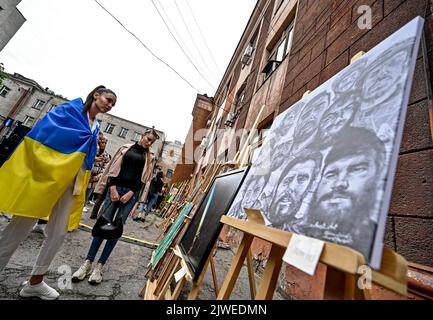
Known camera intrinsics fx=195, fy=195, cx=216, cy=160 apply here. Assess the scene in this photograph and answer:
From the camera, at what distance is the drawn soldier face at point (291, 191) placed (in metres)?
0.97

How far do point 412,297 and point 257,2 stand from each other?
447 inches

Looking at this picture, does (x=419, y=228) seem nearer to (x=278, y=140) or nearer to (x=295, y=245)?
(x=278, y=140)

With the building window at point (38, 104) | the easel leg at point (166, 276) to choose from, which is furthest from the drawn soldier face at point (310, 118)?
the building window at point (38, 104)

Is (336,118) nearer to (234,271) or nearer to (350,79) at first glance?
(350,79)

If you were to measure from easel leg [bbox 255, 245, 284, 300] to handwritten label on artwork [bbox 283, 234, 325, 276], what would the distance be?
0.16 meters

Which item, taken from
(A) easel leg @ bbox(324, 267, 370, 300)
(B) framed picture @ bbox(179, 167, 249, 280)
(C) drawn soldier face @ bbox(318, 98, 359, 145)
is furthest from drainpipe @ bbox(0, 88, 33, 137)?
(A) easel leg @ bbox(324, 267, 370, 300)

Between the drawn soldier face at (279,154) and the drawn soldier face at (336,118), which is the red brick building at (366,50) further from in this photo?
the drawn soldier face at (279,154)

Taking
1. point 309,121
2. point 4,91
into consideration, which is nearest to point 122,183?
point 309,121

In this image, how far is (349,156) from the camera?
817 millimetres

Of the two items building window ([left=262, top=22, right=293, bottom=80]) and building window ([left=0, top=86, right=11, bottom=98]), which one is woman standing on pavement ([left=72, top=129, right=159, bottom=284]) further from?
building window ([left=0, top=86, right=11, bottom=98])

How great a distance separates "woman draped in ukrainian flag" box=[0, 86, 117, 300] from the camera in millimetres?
1410

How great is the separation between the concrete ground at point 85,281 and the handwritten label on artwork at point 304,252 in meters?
1.73

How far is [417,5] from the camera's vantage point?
5.20 feet
